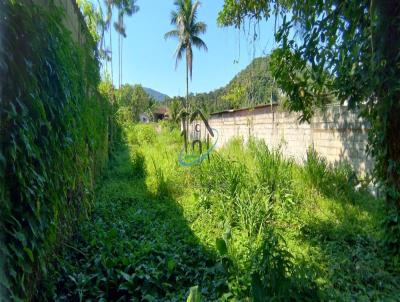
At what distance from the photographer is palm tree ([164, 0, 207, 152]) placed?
861 inches

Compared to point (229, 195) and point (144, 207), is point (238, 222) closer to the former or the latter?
point (229, 195)

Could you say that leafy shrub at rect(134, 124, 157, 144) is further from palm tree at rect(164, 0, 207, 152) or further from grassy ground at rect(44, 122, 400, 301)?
grassy ground at rect(44, 122, 400, 301)

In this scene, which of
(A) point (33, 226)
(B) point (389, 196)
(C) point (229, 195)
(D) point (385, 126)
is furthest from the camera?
(C) point (229, 195)

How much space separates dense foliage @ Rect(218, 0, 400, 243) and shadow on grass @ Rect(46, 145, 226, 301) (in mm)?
1859

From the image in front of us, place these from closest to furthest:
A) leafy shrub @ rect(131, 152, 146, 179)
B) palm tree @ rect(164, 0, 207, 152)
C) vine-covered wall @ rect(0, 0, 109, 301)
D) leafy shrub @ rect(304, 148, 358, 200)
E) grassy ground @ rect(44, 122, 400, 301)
Answer: vine-covered wall @ rect(0, 0, 109, 301)
grassy ground @ rect(44, 122, 400, 301)
leafy shrub @ rect(304, 148, 358, 200)
leafy shrub @ rect(131, 152, 146, 179)
palm tree @ rect(164, 0, 207, 152)

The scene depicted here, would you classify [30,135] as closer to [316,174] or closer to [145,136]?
[316,174]

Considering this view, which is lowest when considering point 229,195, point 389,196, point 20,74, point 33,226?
point 229,195

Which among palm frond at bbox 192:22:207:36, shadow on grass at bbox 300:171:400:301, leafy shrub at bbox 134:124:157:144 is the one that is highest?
palm frond at bbox 192:22:207:36

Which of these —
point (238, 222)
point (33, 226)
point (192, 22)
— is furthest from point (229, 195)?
point (192, 22)

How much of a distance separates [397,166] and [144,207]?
137 inches

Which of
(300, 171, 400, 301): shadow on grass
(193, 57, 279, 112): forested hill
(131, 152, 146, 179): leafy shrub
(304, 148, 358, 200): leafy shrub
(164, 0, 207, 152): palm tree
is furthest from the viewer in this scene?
(164, 0, 207, 152): palm tree

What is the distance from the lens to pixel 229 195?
14.1ft

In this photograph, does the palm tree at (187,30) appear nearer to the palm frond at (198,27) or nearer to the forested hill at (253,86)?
the palm frond at (198,27)

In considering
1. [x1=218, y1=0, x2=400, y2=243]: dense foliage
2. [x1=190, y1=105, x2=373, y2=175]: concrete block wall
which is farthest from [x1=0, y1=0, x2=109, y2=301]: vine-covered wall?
[x1=190, y1=105, x2=373, y2=175]: concrete block wall
